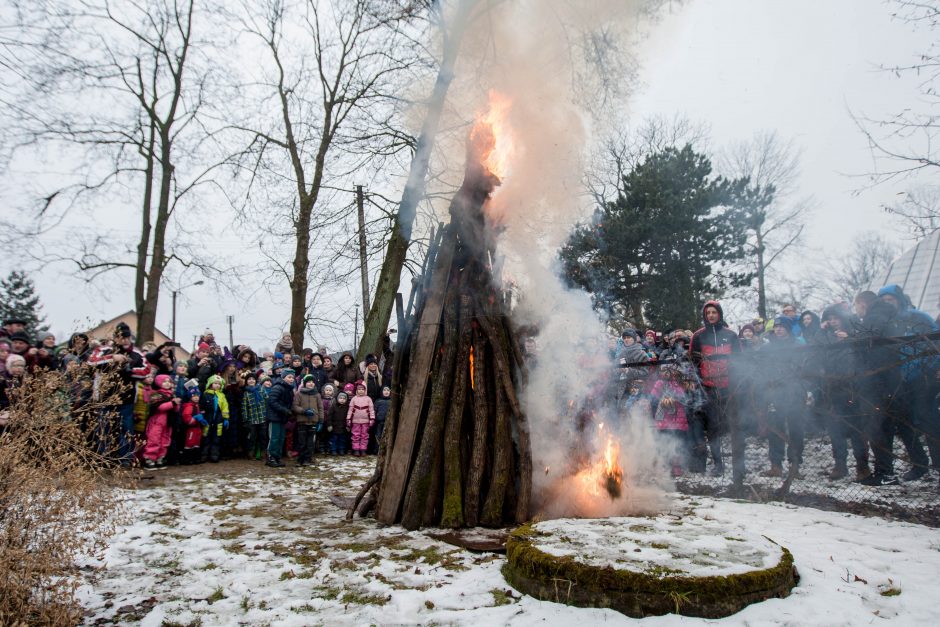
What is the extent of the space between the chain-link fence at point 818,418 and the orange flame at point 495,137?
9.91 feet

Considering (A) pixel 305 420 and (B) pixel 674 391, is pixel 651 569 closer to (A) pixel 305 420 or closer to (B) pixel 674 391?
(B) pixel 674 391

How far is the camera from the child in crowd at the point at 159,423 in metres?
8.27

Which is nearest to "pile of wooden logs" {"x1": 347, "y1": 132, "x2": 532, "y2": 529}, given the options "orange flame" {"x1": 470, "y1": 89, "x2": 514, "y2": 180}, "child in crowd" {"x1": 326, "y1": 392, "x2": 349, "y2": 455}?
"orange flame" {"x1": 470, "y1": 89, "x2": 514, "y2": 180}

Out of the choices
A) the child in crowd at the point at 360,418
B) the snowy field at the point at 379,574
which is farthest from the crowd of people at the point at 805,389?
Result: the child in crowd at the point at 360,418

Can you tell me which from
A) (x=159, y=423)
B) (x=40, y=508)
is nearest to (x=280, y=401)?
(x=159, y=423)

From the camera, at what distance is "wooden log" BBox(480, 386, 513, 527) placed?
503cm

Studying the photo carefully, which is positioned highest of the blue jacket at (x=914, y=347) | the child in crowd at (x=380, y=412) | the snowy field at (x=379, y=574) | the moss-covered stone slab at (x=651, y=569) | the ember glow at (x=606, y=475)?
the blue jacket at (x=914, y=347)

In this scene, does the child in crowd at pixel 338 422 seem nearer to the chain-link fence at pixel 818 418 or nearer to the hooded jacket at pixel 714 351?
the chain-link fence at pixel 818 418

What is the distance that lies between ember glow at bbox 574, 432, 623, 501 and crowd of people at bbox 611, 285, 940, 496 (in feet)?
4.29

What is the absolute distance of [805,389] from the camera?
5.73 meters

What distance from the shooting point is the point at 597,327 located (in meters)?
6.83

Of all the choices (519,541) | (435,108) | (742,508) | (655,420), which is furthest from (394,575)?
(435,108)

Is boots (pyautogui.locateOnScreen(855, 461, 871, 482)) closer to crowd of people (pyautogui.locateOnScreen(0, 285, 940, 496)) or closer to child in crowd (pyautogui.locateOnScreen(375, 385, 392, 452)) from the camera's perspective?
crowd of people (pyautogui.locateOnScreen(0, 285, 940, 496))

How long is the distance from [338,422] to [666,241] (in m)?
12.9
